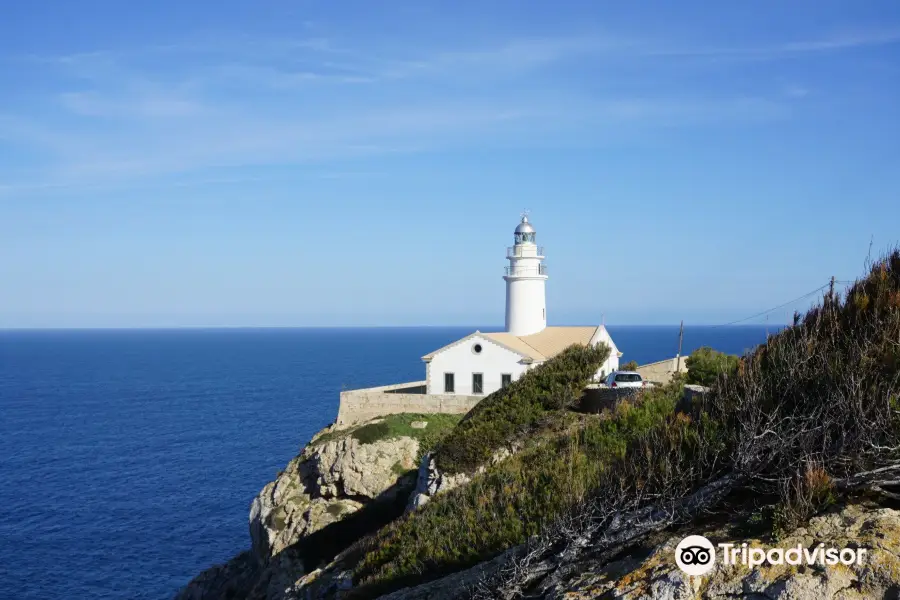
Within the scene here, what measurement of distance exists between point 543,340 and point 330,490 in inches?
627

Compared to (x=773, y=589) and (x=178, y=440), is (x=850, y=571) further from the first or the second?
(x=178, y=440)

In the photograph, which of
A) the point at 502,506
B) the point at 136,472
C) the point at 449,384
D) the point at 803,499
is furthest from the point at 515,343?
the point at 803,499

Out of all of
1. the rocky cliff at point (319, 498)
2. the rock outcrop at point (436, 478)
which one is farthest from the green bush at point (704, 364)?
the rocky cliff at point (319, 498)

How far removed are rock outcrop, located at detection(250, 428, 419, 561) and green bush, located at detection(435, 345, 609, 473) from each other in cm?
569

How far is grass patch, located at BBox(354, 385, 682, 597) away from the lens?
13648 millimetres

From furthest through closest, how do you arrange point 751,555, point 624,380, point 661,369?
point 661,369, point 624,380, point 751,555

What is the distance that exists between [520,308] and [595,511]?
34.9 meters

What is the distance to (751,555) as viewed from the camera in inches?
306

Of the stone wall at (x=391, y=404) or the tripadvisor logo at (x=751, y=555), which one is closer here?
the tripadvisor logo at (x=751, y=555)

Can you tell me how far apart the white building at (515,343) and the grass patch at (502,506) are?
19.4 meters

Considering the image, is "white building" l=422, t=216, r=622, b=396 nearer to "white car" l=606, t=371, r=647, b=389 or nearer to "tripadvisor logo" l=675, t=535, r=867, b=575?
"white car" l=606, t=371, r=647, b=389

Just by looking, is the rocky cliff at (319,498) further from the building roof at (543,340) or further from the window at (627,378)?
the window at (627,378)

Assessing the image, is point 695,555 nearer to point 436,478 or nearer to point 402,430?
point 436,478

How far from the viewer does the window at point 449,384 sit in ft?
129
